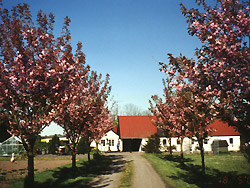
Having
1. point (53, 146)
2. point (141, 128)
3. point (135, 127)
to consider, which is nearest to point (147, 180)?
point (53, 146)

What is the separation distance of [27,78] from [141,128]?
3893cm

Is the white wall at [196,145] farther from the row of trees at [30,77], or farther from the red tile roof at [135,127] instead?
the row of trees at [30,77]

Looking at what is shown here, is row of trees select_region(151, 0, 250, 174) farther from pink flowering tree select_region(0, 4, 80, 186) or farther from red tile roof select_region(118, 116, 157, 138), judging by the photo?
red tile roof select_region(118, 116, 157, 138)

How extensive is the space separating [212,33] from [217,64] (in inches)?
49.3

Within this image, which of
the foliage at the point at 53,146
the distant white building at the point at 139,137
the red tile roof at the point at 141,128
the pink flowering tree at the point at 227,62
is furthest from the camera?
the red tile roof at the point at 141,128

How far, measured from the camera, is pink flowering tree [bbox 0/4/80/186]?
11047 millimetres

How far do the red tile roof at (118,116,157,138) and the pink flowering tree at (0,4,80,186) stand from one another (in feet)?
113

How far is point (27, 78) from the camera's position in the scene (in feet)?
36.2

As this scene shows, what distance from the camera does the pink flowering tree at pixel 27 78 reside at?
11.0 m

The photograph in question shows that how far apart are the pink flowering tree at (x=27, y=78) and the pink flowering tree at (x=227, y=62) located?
283 inches

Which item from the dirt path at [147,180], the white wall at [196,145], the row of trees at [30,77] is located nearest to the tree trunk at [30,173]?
the row of trees at [30,77]

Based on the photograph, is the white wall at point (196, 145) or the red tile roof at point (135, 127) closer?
the white wall at point (196, 145)

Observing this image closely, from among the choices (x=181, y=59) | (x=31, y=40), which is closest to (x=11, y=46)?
(x=31, y=40)

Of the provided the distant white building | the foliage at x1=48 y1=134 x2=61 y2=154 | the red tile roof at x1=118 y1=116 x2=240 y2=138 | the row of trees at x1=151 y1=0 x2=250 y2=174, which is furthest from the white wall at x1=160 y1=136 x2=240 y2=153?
the row of trees at x1=151 y1=0 x2=250 y2=174
